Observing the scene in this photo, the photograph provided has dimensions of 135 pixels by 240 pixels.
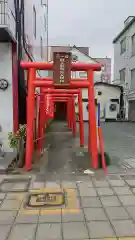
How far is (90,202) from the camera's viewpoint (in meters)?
4.47

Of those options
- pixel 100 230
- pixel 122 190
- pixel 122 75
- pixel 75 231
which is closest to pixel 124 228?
pixel 100 230

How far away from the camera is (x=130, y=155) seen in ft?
28.0

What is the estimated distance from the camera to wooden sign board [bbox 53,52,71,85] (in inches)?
249

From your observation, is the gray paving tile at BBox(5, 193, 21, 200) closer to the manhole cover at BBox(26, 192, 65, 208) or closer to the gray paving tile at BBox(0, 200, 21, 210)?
the gray paving tile at BBox(0, 200, 21, 210)

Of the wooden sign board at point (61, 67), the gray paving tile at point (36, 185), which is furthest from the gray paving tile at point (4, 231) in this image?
the wooden sign board at point (61, 67)

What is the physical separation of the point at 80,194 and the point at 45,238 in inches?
66.1

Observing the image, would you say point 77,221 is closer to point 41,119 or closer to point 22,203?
point 22,203

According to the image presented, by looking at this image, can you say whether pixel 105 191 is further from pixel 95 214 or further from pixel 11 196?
pixel 11 196

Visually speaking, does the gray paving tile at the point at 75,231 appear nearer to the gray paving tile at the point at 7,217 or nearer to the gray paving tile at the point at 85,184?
the gray paving tile at the point at 7,217

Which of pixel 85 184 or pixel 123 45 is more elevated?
pixel 123 45

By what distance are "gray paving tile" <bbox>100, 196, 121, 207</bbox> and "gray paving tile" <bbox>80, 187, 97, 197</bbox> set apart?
0.25 m

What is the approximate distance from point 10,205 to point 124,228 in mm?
1995

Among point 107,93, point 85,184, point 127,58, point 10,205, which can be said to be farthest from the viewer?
point 107,93

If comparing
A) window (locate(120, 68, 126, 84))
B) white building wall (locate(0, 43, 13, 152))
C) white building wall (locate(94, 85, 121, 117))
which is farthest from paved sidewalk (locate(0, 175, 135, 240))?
window (locate(120, 68, 126, 84))
